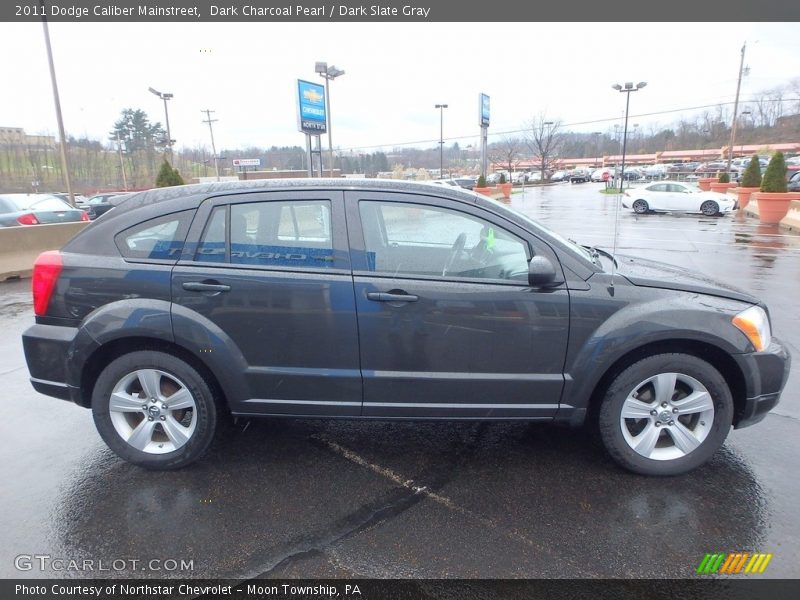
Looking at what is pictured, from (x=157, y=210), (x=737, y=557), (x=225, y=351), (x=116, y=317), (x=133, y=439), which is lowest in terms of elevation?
(x=737, y=557)

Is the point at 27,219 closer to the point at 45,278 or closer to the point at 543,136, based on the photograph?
the point at 45,278

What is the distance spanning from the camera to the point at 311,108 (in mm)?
19656

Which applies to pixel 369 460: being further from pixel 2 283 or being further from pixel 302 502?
pixel 2 283

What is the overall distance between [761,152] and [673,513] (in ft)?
309

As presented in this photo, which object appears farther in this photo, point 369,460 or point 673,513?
point 369,460

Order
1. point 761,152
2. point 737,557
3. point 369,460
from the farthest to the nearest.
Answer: point 761,152, point 369,460, point 737,557

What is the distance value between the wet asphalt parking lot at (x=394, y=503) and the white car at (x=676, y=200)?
21.7 metres

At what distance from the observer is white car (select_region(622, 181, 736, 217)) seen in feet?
73.0

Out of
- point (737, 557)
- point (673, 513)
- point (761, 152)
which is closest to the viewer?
point (737, 557)

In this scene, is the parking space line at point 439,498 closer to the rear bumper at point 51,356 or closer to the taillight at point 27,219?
the rear bumper at point 51,356

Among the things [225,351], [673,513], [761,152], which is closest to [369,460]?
[225,351]

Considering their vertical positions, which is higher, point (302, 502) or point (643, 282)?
point (643, 282)

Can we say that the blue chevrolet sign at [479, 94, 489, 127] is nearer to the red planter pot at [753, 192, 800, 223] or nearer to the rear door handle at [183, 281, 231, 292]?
the red planter pot at [753, 192, 800, 223]

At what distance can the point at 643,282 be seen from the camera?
3.09 m
